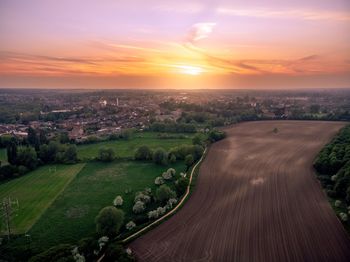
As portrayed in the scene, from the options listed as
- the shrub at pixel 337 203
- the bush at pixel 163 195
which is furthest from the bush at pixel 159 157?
the shrub at pixel 337 203

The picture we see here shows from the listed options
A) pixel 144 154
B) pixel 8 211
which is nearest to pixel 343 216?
pixel 144 154

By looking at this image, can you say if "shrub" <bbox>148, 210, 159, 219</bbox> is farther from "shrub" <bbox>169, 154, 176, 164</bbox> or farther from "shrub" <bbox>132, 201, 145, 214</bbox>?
"shrub" <bbox>169, 154, 176, 164</bbox>

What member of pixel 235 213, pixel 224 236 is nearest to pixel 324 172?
pixel 235 213

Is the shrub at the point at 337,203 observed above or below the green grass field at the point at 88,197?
above

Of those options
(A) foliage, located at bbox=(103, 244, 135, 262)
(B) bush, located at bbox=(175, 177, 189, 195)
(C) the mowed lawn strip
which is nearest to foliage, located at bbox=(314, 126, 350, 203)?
(B) bush, located at bbox=(175, 177, 189, 195)

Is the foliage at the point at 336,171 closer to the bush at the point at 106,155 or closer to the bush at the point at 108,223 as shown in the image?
the bush at the point at 108,223
